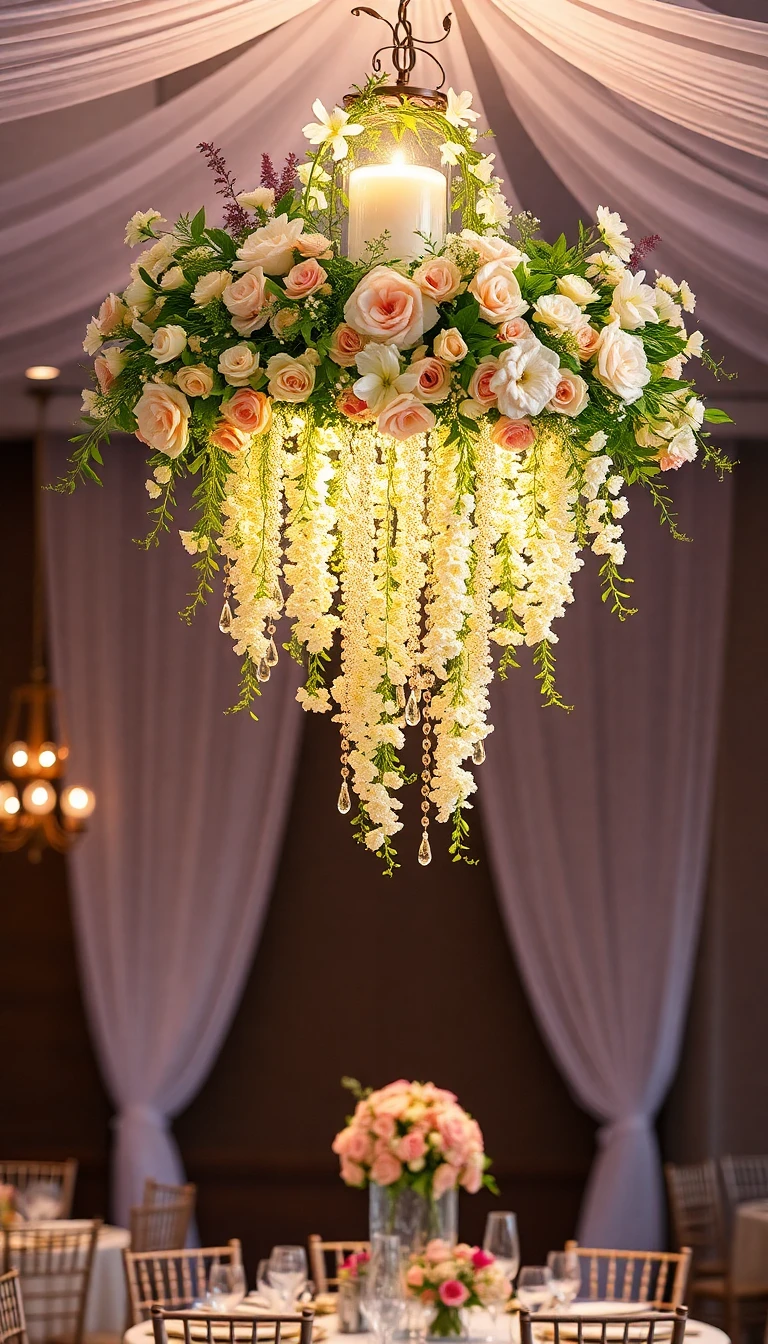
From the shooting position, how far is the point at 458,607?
2518mm

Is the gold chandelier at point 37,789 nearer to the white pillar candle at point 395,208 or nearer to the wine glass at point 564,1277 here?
the wine glass at point 564,1277

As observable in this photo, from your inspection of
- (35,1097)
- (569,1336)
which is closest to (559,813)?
(35,1097)

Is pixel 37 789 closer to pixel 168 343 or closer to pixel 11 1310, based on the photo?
pixel 11 1310

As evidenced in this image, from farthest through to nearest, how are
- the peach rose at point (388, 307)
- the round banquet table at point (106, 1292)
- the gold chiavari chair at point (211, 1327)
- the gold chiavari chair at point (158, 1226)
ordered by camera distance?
the round banquet table at point (106, 1292), the gold chiavari chair at point (158, 1226), the gold chiavari chair at point (211, 1327), the peach rose at point (388, 307)

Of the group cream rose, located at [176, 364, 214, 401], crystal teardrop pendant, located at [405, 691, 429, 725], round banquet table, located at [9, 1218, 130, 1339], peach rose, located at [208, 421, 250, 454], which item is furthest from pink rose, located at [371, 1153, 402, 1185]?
cream rose, located at [176, 364, 214, 401]

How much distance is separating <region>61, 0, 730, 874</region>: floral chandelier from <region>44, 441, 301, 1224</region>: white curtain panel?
465 cm

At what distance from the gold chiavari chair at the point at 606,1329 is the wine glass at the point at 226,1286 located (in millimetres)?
836

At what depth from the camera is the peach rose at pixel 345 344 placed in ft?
7.64

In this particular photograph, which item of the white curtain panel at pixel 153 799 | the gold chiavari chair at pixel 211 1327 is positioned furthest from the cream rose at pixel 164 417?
the white curtain panel at pixel 153 799

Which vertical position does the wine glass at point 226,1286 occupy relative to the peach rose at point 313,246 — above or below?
below

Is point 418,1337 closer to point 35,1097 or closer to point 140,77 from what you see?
point 140,77

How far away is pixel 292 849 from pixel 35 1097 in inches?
64.3

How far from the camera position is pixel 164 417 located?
2400mm

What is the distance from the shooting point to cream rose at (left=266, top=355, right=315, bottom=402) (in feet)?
7.66
